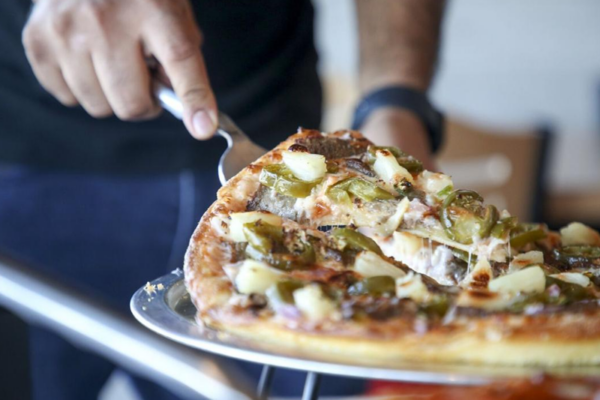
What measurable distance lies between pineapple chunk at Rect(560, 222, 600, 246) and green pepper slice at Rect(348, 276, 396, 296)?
1.49ft

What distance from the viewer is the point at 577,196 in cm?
459

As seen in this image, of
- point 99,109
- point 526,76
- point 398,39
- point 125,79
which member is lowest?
point 526,76

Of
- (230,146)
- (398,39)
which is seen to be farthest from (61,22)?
(398,39)

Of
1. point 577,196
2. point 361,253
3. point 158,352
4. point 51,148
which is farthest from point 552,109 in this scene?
point 158,352

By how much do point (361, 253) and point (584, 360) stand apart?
30cm

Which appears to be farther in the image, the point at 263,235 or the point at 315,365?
the point at 263,235

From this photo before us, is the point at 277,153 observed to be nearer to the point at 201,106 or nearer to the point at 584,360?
the point at 201,106

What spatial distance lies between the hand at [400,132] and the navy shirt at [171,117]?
354 mm

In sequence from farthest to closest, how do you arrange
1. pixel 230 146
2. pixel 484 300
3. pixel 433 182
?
pixel 230 146 < pixel 433 182 < pixel 484 300

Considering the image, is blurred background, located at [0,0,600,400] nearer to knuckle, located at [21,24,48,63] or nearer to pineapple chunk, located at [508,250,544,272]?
knuckle, located at [21,24,48,63]

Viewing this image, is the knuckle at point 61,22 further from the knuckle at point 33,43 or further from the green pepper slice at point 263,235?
the green pepper slice at point 263,235

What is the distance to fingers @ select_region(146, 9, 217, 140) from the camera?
1.43 m

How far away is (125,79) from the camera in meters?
1.48

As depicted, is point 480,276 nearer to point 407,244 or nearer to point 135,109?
point 407,244
